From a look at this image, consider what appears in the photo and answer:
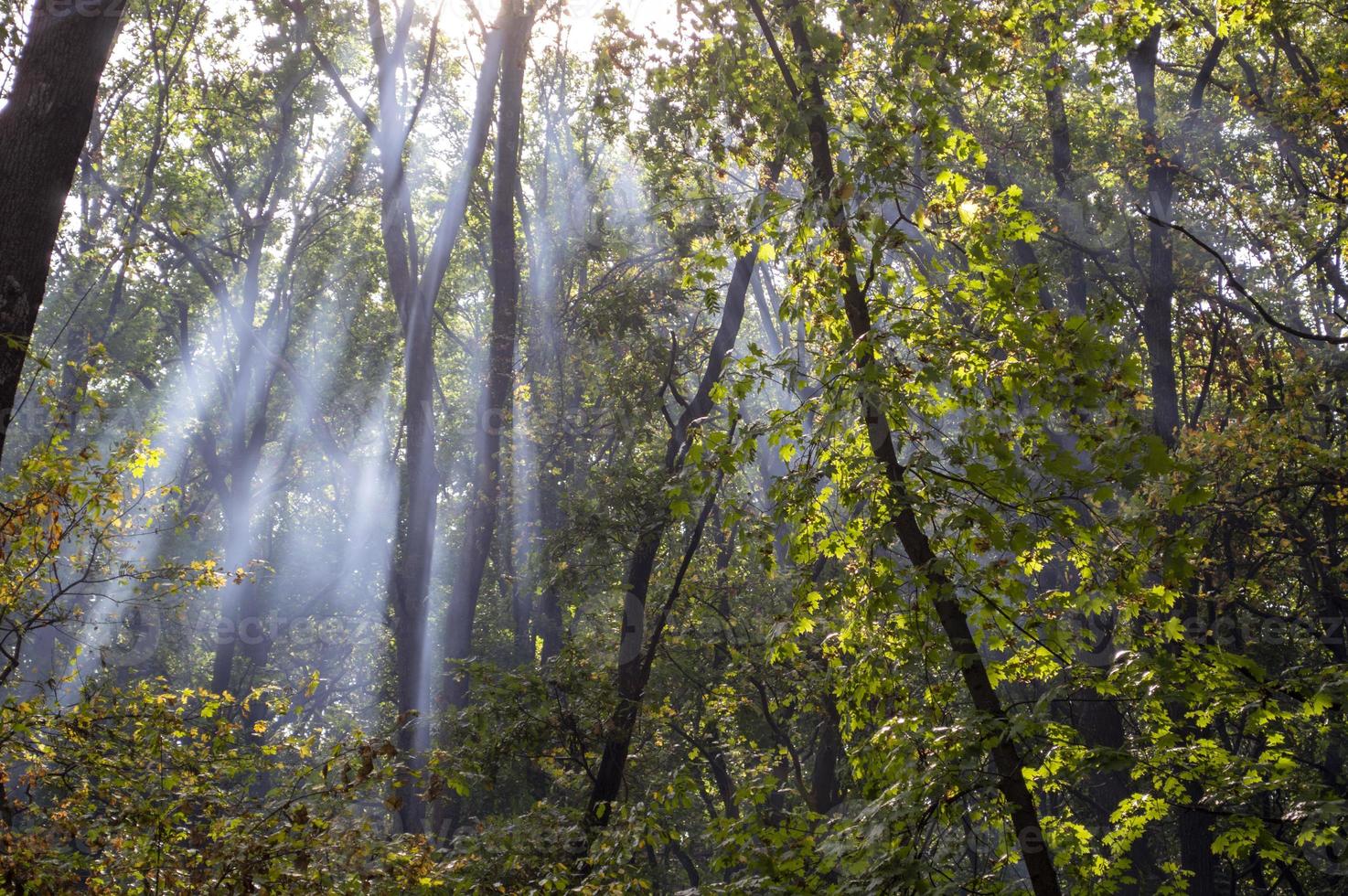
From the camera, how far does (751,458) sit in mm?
4188

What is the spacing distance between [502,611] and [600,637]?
41.6 ft

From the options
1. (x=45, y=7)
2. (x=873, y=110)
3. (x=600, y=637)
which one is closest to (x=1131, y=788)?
(x=600, y=637)

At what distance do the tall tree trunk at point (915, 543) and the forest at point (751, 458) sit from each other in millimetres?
25

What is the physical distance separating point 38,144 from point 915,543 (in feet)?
13.5

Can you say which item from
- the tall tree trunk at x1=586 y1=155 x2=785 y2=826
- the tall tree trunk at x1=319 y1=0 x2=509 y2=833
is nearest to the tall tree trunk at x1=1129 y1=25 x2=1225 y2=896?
the tall tree trunk at x1=586 y1=155 x2=785 y2=826

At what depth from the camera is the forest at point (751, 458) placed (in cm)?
402

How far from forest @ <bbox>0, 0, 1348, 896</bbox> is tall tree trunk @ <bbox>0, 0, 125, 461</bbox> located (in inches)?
0.7

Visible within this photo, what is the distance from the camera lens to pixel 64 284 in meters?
24.2

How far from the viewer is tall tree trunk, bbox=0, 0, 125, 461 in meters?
4.61

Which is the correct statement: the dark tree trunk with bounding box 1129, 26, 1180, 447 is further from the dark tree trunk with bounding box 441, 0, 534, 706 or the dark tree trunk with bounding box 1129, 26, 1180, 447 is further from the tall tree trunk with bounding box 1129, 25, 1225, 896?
the dark tree trunk with bounding box 441, 0, 534, 706

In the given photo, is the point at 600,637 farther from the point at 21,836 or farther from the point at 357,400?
the point at 357,400
